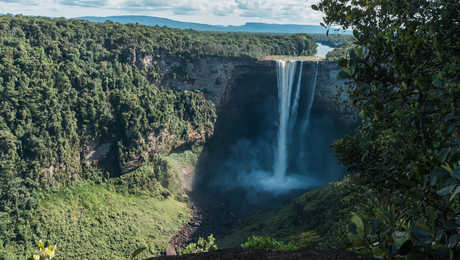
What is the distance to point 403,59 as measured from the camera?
4.28 m

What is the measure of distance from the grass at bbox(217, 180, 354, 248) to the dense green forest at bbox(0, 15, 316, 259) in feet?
22.5

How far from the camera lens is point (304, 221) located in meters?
25.0

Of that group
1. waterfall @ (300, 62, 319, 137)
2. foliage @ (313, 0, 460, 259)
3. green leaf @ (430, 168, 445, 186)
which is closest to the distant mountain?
waterfall @ (300, 62, 319, 137)

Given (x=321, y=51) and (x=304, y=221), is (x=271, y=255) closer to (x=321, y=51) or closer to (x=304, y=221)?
(x=304, y=221)

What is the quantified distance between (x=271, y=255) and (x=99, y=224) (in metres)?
27.2

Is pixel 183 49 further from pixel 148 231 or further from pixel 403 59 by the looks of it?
pixel 403 59

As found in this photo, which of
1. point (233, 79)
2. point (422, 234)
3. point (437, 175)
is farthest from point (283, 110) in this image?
point (422, 234)

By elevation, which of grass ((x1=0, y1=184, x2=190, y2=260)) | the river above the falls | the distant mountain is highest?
the distant mountain

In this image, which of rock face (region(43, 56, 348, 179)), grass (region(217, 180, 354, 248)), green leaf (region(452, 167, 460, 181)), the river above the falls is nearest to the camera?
green leaf (region(452, 167, 460, 181))

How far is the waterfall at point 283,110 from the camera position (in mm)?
37031

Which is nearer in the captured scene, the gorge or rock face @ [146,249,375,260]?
rock face @ [146,249,375,260]

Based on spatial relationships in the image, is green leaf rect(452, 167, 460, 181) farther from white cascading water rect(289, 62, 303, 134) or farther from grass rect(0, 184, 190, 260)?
white cascading water rect(289, 62, 303, 134)

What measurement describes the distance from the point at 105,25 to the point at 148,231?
22636 mm

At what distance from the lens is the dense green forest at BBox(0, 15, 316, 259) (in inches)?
1079
